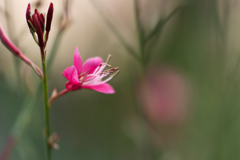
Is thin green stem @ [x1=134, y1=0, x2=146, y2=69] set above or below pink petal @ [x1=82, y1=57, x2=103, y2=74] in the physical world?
below

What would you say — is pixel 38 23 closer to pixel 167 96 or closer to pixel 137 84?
pixel 137 84

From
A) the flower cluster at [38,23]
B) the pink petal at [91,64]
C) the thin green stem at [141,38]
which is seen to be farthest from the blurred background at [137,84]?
the flower cluster at [38,23]

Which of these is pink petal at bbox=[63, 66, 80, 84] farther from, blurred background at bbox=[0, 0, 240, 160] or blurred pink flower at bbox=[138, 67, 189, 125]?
blurred pink flower at bbox=[138, 67, 189, 125]

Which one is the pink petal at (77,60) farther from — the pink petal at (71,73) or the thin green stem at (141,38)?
the thin green stem at (141,38)

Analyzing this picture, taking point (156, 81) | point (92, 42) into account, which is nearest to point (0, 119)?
point (92, 42)

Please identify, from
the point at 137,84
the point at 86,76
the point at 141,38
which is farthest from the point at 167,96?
the point at 86,76

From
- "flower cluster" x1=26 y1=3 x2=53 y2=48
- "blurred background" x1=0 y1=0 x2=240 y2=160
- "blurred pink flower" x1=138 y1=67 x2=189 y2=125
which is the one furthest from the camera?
"blurred pink flower" x1=138 y1=67 x2=189 y2=125

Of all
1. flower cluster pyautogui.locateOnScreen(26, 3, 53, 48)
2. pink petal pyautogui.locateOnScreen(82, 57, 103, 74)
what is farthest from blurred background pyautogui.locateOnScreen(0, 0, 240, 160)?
flower cluster pyautogui.locateOnScreen(26, 3, 53, 48)
